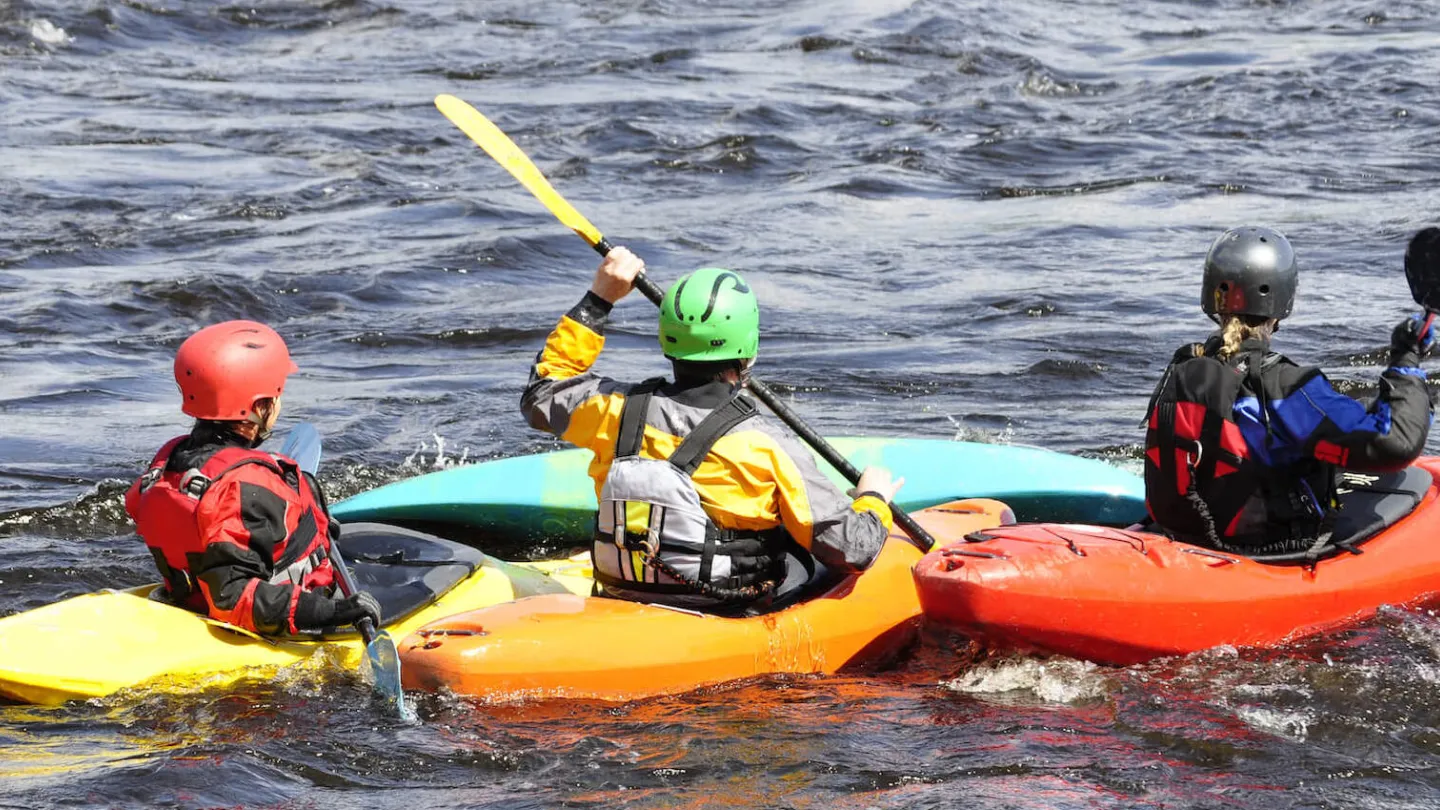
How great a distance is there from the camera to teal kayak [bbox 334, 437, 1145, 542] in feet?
22.0

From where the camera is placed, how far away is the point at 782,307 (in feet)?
37.7

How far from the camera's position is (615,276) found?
511 centimetres

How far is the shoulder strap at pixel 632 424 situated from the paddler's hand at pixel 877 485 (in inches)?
27.7

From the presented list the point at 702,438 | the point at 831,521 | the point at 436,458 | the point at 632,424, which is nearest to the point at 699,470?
the point at 702,438

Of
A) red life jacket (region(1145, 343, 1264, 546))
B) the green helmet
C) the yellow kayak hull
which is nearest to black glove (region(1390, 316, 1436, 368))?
red life jacket (region(1145, 343, 1264, 546))

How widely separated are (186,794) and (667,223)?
33.0 feet

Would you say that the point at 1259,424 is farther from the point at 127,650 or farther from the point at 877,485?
the point at 127,650

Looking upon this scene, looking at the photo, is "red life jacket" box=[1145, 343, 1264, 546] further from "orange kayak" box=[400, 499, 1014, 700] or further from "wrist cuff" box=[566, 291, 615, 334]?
"wrist cuff" box=[566, 291, 615, 334]

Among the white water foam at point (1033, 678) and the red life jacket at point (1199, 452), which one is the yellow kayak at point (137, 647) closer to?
the white water foam at point (1033, 678)

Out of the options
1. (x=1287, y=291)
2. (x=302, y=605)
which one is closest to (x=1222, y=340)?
(x=1287, y=291)

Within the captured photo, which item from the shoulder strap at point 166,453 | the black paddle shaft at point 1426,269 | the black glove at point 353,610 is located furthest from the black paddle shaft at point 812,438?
the black paddle shaft at point 1426,269

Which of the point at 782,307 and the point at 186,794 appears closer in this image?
the point at 186,794

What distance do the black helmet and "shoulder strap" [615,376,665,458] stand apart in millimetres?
1644

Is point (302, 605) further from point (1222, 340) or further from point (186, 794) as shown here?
point (1222, 340)
